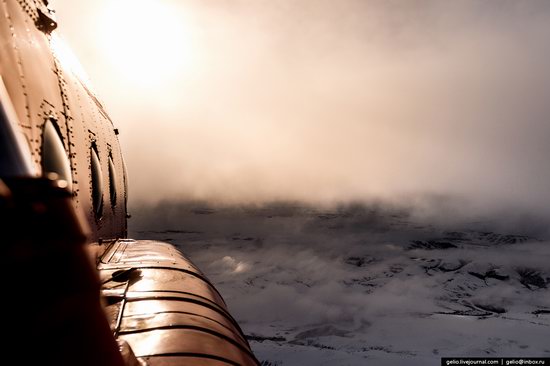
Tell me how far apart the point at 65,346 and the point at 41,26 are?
202 inches

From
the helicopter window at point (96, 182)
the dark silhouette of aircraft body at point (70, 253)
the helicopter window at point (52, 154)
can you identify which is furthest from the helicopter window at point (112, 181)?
the helicopter window at point (52, 154)

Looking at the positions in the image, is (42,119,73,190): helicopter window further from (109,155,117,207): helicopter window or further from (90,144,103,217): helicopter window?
(109,155,117,207): helicopter window

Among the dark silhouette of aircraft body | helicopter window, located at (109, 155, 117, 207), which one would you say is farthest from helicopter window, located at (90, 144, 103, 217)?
helicopter window, located at (109, 155, 117, 207)

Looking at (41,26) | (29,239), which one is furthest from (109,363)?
(41,26)

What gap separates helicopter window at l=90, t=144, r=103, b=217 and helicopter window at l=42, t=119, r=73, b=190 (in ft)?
7.47

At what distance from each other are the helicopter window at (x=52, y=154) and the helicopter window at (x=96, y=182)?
7.47ft

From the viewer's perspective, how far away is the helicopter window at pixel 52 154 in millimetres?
3886

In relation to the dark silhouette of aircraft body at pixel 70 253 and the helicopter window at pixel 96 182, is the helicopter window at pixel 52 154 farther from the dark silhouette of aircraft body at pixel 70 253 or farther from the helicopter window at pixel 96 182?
the helicopter window at pixel 96 182

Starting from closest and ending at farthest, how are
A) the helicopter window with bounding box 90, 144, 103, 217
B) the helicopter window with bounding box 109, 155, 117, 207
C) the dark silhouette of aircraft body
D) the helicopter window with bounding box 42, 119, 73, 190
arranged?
the dark silhouette of aircraft body < the helicopter window with bounding box 42, 119, 73, 190 < the helicopter window with bounding box 90, 144, 103, 217 < the helicopter window with bounding box 109, 155, 117, 207

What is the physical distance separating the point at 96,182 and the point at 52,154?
9.15 feet

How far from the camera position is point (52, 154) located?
4.02 m

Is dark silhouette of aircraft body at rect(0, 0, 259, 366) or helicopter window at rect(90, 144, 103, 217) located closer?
dark silhouette of aircraft body at rect(0, 0, 259, 366)

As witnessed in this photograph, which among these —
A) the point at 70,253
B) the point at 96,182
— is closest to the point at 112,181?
the point at 96,182

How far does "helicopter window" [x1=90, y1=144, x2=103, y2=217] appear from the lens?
6.56 m
